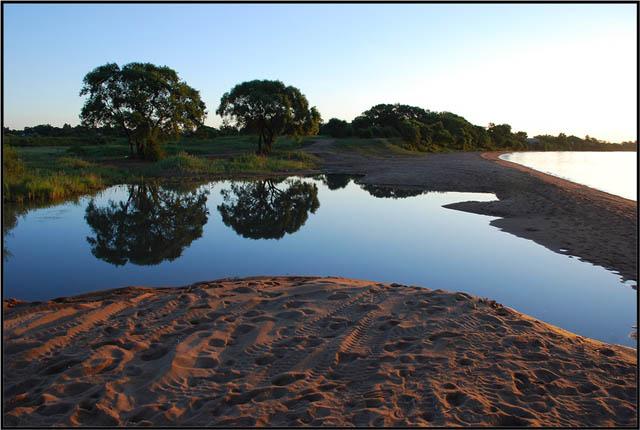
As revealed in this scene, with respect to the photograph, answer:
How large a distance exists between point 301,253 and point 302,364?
20.3 feet

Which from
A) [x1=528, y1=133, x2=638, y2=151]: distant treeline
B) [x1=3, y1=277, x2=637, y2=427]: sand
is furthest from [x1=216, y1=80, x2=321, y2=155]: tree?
[x1=528, y1=133, x2=638, y2=151]: distant treeline

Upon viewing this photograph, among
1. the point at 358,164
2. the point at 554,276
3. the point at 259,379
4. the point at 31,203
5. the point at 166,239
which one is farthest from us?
the point at 358,164

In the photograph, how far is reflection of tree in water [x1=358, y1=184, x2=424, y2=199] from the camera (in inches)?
910

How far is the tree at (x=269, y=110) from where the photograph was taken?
138 ft

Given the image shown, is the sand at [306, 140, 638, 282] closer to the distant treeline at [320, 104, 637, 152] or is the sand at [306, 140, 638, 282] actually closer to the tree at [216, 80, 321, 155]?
the tree at [216, 80, 321, 155]

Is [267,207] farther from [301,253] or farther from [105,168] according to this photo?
[105,168]

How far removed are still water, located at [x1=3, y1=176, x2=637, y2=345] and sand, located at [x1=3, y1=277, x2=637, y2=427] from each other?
178cm

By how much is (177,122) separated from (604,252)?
31.1 metres

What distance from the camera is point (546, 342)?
5641 millimetres

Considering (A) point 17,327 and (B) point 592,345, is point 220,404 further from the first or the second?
(B) point 592,345

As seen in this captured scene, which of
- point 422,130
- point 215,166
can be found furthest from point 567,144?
point 215,166

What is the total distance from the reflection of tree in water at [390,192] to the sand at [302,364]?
16100 mm

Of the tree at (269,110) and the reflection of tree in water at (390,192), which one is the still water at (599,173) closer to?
the reflection of tree in water at (390,192)

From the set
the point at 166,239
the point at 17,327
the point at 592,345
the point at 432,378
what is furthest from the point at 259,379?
the point at 166,239
